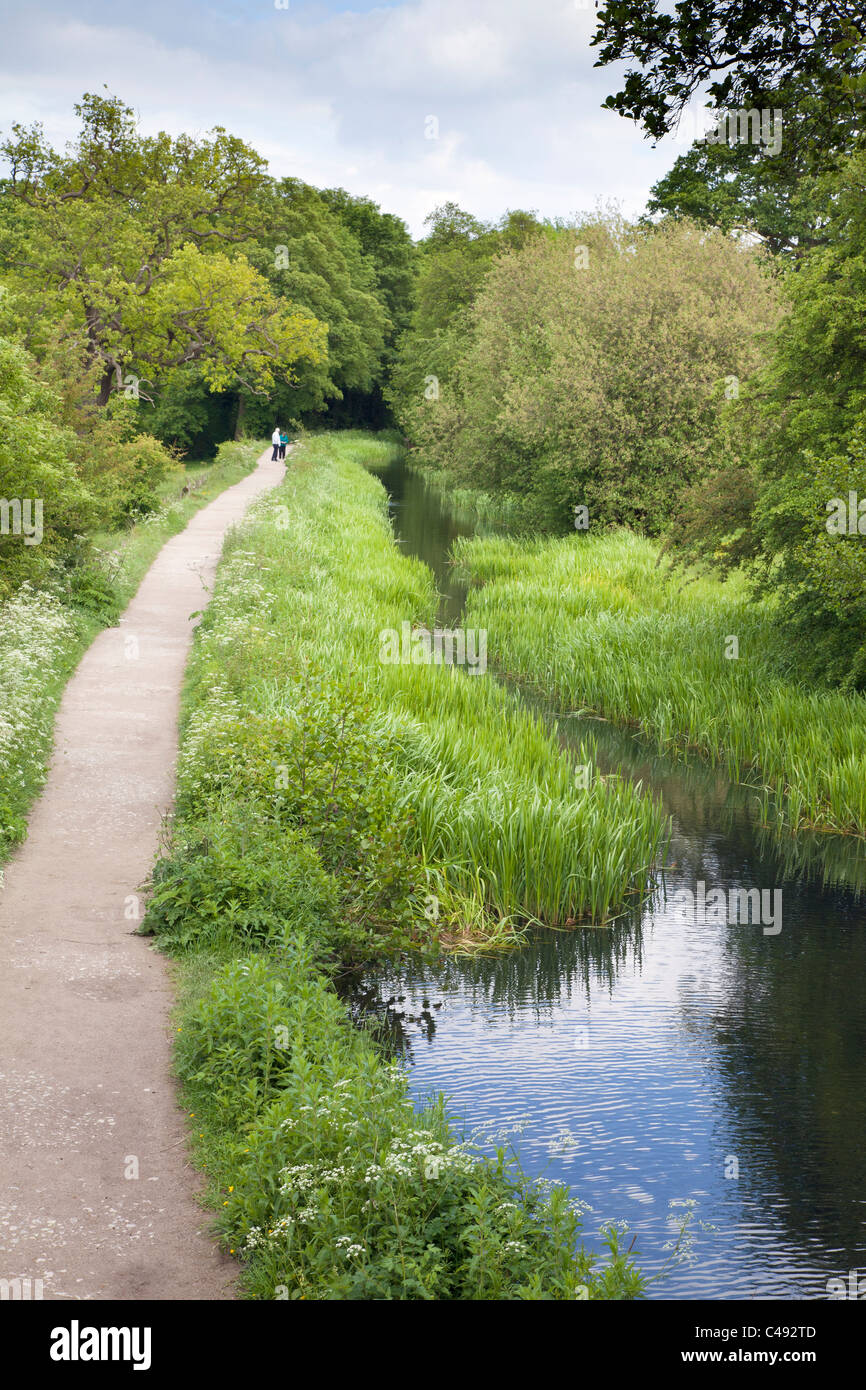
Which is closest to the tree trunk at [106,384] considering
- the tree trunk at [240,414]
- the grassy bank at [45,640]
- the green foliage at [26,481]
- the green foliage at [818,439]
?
the grassy bank at [45,640]

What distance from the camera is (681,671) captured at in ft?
57.3

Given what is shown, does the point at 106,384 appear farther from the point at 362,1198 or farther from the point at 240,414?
the point at 362,1198

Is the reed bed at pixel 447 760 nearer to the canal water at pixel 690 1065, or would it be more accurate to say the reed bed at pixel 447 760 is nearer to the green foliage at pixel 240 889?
the canal water at pixel 690 1065

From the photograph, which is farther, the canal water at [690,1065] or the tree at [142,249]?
the tree at [142,249]

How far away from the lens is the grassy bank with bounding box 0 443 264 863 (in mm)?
10531

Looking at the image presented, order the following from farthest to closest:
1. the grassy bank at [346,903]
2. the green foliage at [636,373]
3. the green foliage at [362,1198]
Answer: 1. the green foliage at [636,373]
2. the grassy bank at [346,903]
3. the green foliage at [362,1198]

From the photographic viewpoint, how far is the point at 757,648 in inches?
727

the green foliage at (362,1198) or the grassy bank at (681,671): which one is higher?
the grassy bank at (681,671)

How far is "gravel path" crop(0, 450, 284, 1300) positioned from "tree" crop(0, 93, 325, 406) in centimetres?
2433

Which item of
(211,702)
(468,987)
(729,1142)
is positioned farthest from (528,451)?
(729,1142)

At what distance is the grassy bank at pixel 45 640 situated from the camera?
10531mm

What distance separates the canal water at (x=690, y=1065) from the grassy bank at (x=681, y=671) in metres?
1.69

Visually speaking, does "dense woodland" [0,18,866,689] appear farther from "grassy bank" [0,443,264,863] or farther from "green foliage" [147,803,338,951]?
"green foliage" [147,803,338,951]

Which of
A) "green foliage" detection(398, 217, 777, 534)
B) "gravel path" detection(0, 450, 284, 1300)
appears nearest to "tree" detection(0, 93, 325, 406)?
"green foliage" detection(398, 217, 777, 534)
